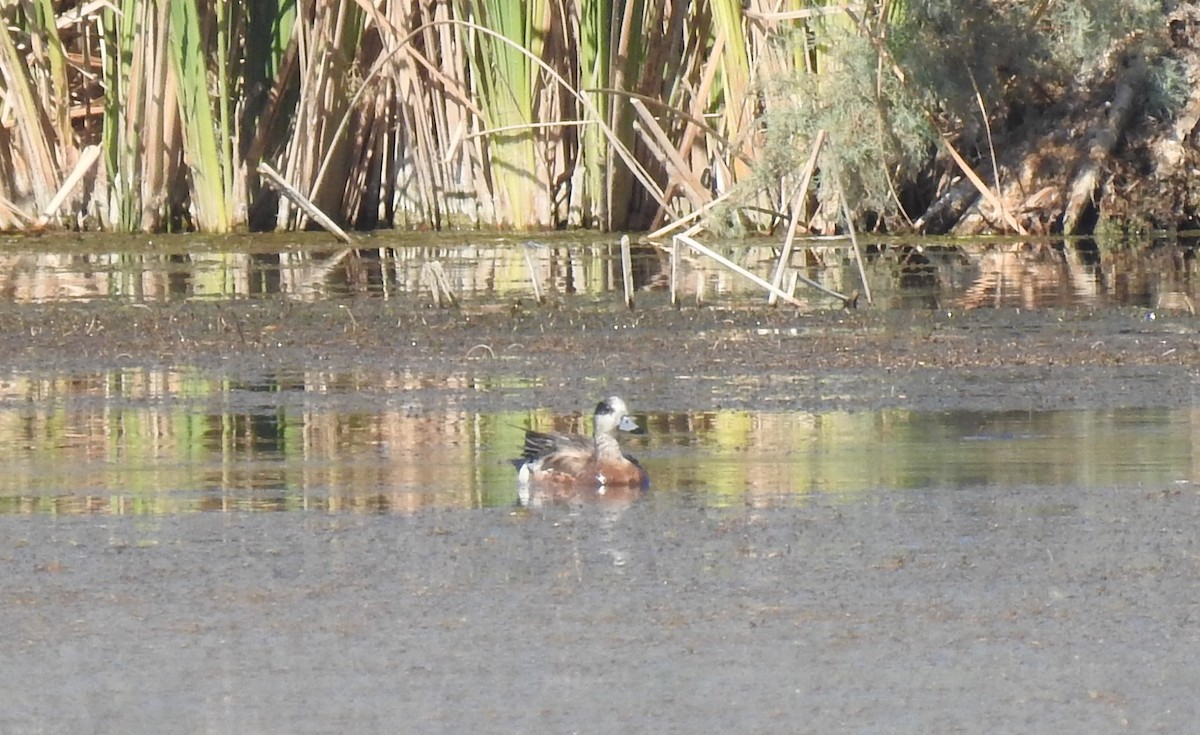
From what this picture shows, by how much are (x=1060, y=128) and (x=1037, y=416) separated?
10.2m

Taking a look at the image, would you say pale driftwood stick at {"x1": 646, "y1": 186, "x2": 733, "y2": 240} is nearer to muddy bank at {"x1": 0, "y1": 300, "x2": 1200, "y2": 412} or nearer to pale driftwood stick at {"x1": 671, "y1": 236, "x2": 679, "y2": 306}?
pale driftwood stick at {"x1": 671, "y1": 236, "x2": 679, "y2": 306}

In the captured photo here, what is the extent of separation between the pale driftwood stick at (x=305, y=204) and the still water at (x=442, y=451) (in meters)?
7.26

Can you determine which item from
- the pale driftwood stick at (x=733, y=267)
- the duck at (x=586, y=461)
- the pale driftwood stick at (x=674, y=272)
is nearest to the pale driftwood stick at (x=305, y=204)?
the pale driftwood stick at (x=674, y=272)

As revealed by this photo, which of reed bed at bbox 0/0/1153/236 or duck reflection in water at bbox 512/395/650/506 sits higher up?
reed bed at bbox 0/0/1153/236

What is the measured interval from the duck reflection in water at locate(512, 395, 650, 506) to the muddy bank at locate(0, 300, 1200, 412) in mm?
1772

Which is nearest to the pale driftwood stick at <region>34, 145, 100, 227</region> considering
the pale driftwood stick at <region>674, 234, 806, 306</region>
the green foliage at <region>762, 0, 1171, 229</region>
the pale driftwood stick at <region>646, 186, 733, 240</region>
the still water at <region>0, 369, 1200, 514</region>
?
the pale driftwood stick at <region>646, 186, 733, 240</region>

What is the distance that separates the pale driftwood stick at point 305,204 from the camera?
17.7 m

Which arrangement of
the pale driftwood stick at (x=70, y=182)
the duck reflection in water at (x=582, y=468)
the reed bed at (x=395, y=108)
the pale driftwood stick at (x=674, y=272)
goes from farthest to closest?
the pale driftwood stick at (x=70, y=182) < the reed bed at (x=395, y=108) < the pale driftwood stick at (x=674, y=272) < the duck reflection in water at (x=582, y=468)

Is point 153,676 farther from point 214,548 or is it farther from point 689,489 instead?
point 689,489

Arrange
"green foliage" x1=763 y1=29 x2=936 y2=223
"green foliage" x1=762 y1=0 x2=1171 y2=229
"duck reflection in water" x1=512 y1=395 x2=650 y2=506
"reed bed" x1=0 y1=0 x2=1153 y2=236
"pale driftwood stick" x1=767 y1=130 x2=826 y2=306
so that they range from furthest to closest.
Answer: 1. "reed bed" x1=0 y1=0 x2=1153 y2=236
2. "green foliage" x1=762 y1=0 x2=1171 y2=229
3. "green foliage" x1=763 y1=29 x2=936 y2=223
4. "pale driftwood stick" x1=767 y1=130 x2=826 y2=306
5. "duck reflection in water" x1=512 y1=395 x2=650 y2=506

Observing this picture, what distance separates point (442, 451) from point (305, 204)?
9368 millimetres

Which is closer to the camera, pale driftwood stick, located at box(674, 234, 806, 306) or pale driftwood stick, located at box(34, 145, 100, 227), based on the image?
pale driftwood stick, located at box(674, 234, 806, 306)

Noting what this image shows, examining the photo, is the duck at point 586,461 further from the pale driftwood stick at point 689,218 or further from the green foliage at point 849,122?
the green foliage at point 849,122

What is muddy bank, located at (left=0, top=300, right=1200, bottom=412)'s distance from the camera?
399 inches
